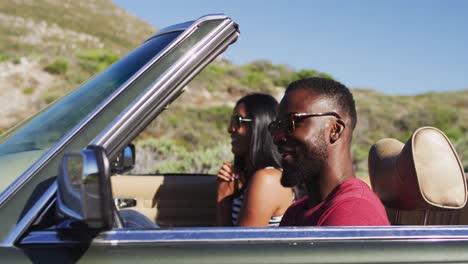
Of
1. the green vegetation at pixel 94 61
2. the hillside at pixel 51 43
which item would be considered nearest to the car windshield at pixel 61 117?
the hillside at pixel 51 43

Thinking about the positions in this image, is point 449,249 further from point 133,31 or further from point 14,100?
point 133,31

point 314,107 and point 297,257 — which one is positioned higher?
point 314,107

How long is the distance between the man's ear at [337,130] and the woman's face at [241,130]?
4.53ft

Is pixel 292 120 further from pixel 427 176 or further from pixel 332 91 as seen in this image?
pixel 427 176

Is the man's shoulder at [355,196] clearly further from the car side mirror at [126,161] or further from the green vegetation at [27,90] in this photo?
the green vegetation at [27,90]

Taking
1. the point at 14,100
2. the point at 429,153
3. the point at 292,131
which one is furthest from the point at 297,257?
the point at 14,100

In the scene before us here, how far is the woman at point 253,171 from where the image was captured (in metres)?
3.25

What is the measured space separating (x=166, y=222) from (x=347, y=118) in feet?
6.19

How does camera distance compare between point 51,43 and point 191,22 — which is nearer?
point 191,22

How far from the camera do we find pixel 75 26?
46.9 meters

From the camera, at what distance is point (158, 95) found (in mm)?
1838

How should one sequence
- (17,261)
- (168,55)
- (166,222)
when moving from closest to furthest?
(17,261), (168,55), (166,222)

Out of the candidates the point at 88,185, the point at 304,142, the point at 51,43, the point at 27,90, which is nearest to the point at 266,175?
the point at 304,142

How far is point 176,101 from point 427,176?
26.7 meters
